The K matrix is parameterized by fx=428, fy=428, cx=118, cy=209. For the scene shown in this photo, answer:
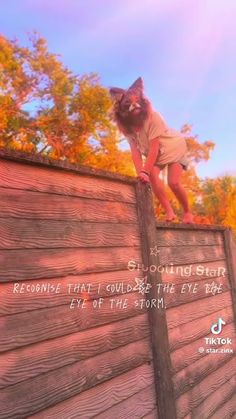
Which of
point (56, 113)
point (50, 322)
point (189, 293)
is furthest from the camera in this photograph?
point (56, 113)

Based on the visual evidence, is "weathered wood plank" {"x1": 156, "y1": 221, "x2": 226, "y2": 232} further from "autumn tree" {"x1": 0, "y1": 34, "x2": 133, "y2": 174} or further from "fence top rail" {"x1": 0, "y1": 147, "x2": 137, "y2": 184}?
"autumn tree" {"x1": 0, "y1": 34, "x2": 133, "y2": 174}

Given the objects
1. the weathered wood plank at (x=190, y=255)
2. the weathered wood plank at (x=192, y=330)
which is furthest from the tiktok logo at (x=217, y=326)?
the weathered wood plank at (x=190, y=255)

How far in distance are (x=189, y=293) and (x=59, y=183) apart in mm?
1695

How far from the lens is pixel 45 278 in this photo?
1923mm

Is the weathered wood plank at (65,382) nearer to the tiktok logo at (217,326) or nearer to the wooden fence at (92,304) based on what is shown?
the wooden fence at (92,304)

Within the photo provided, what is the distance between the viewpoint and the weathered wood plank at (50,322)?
5.50ft

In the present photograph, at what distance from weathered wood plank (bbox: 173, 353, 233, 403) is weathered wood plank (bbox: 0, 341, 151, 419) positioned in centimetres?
57

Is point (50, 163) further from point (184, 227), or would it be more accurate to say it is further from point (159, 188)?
point (159, 188)

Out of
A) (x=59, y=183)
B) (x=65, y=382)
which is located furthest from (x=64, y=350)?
(x=59, y=183)

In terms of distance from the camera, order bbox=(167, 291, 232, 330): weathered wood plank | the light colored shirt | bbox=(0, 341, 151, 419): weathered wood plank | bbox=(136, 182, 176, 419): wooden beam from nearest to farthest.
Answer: bbox=(0, 341, 151, 419): weathered wood plank, bbox=(136, 182, 176, 419): wooden beam, bbox=(167, 291, 232, 330): weathered wood plank, the light colored shirt

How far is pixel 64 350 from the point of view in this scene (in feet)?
6.31

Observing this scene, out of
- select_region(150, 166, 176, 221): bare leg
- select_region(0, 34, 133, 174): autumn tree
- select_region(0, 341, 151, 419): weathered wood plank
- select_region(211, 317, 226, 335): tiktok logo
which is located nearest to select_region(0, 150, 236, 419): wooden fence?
select_region(0, 341, 151, 419): weathered wood plank

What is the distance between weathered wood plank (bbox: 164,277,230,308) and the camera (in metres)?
3.05

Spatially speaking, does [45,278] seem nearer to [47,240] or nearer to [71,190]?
[47,240]
